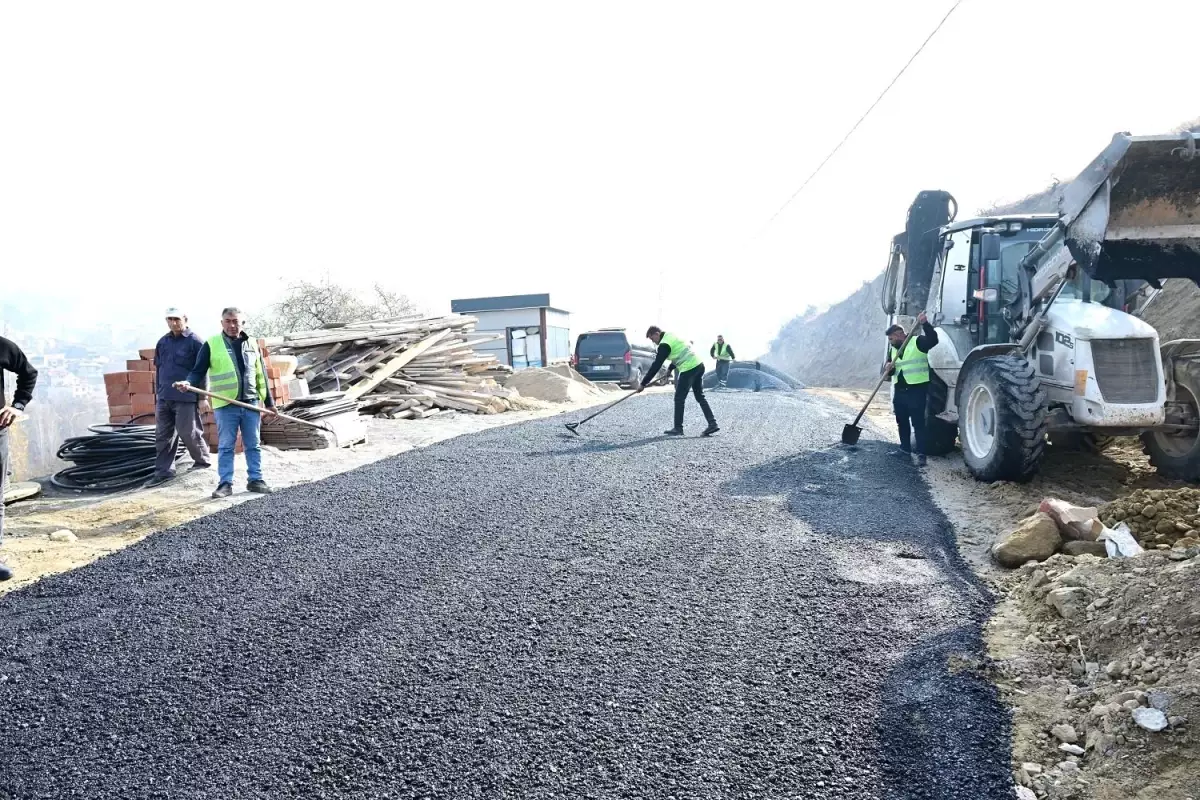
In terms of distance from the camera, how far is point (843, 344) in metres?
37.6

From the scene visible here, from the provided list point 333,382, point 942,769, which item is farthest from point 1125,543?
point 333,382

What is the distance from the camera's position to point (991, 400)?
671 cm

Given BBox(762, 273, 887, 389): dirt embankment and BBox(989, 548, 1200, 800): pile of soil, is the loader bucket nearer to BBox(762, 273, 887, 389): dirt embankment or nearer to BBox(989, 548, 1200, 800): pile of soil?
BBox(989, 548, 1200, 800): pile of soil

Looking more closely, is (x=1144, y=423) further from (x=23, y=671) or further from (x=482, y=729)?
(x=23, y=671)

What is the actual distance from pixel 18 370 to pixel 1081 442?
9393 mm

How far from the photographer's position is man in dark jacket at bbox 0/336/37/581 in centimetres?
478

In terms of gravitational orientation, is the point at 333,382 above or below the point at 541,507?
above

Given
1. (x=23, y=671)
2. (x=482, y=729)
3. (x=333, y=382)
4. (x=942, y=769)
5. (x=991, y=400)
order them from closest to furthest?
1. (x=942, y=769)
2. (x=482, y=729)
3. (x=23, y=671)
4. (x=991, y=400)
5. (x=333, y=382)

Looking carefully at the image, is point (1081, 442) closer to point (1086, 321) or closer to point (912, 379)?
point (912, 379)

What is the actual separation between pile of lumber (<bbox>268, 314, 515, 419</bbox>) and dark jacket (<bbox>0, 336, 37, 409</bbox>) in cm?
681

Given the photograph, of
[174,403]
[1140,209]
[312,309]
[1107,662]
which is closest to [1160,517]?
[1107,662]

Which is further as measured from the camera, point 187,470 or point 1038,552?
point 187,470

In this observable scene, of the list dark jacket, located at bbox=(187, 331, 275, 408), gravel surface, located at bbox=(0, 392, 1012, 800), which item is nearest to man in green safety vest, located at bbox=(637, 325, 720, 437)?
gravel surface, located at bbox=(0, 392, 1012, 800)

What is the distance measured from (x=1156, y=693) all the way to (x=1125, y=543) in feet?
6.14
